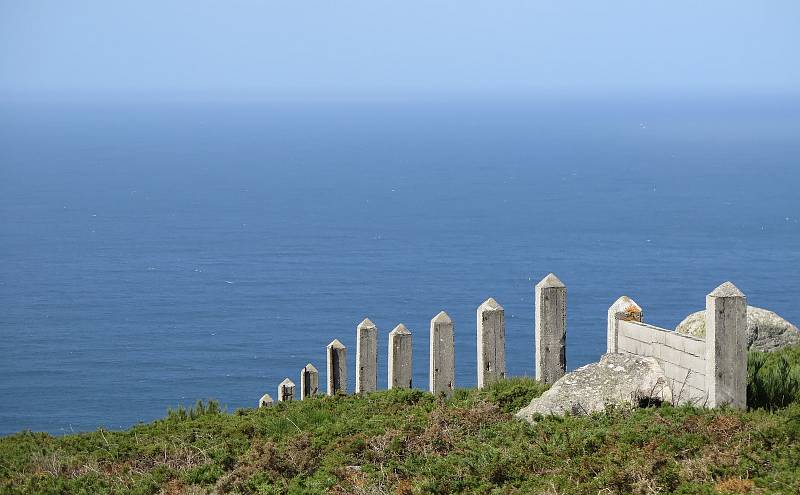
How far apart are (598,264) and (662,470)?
8878cm

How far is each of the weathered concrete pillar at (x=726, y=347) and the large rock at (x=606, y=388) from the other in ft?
2.68

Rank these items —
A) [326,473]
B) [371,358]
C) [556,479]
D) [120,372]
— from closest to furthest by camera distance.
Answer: [556,479] → [326,473] → [371,358] → [120,372]

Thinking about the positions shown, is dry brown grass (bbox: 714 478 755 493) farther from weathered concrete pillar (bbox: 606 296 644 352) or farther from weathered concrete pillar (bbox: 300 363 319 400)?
weathered concrete pillar (bbox: 300 363 319 400)

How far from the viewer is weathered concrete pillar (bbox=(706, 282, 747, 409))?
12.3 m

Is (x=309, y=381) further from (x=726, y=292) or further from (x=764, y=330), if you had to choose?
(x=726, y=292)

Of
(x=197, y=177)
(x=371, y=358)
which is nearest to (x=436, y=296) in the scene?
(x=371, y=358)

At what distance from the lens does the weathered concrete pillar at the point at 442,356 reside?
623 inches

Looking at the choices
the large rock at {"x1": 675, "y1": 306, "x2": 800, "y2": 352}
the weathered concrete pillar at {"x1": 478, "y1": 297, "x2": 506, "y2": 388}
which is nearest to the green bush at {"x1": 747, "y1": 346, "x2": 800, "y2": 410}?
the weathered concrete pillar at {"x1": 478, "y1": 297, "x2": 506, "y2": 388}

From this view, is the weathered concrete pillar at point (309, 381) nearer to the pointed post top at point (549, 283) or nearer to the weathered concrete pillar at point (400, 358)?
the weathered concrete pillar at point (400, 358)

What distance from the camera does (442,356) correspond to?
1596cm

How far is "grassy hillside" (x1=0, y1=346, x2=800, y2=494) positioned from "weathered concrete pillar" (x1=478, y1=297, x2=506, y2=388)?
44 centimetres

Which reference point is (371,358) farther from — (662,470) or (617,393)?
(662,470)

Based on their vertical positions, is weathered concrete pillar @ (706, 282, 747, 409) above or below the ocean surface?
above

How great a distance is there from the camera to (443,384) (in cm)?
1588
